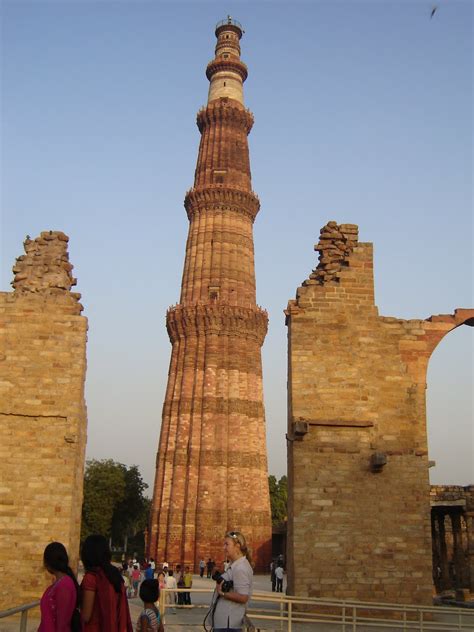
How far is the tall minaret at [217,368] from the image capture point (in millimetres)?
28812

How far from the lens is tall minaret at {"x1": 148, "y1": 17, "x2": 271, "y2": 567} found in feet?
94.5

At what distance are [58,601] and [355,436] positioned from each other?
8938 mm

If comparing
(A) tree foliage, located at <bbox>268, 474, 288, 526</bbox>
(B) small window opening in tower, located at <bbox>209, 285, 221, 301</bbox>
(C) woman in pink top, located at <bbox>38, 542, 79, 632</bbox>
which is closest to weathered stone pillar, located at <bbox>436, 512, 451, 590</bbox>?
(B) small window opening in tower, located at <bbox>209, 285, 221, 301</bbox>

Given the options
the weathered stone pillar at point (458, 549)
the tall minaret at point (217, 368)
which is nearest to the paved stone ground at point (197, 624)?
the weathered stone pillar at point (458, 549)

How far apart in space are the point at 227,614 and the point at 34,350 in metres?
8.43

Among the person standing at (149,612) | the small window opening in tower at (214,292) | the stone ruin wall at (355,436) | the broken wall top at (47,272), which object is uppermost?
the small window opening in tower at (214,292)

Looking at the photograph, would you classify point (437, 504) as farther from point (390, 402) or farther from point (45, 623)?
point (45, 623)

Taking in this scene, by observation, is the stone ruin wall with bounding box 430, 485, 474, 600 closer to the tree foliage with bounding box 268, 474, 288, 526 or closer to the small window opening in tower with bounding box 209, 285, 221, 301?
the small window opening in tower with bounding box 209, 285, 221, 301

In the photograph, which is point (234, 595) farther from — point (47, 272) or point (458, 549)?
point (458, 549)

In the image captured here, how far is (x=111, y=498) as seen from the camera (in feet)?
127

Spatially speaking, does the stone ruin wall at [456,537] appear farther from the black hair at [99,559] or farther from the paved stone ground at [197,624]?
the black hair at [99,559]

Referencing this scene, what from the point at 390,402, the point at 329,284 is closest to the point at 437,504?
the point at 390,402

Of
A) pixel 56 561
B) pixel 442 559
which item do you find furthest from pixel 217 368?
pixel 56 561

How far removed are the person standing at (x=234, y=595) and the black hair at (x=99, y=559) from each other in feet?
3.48
